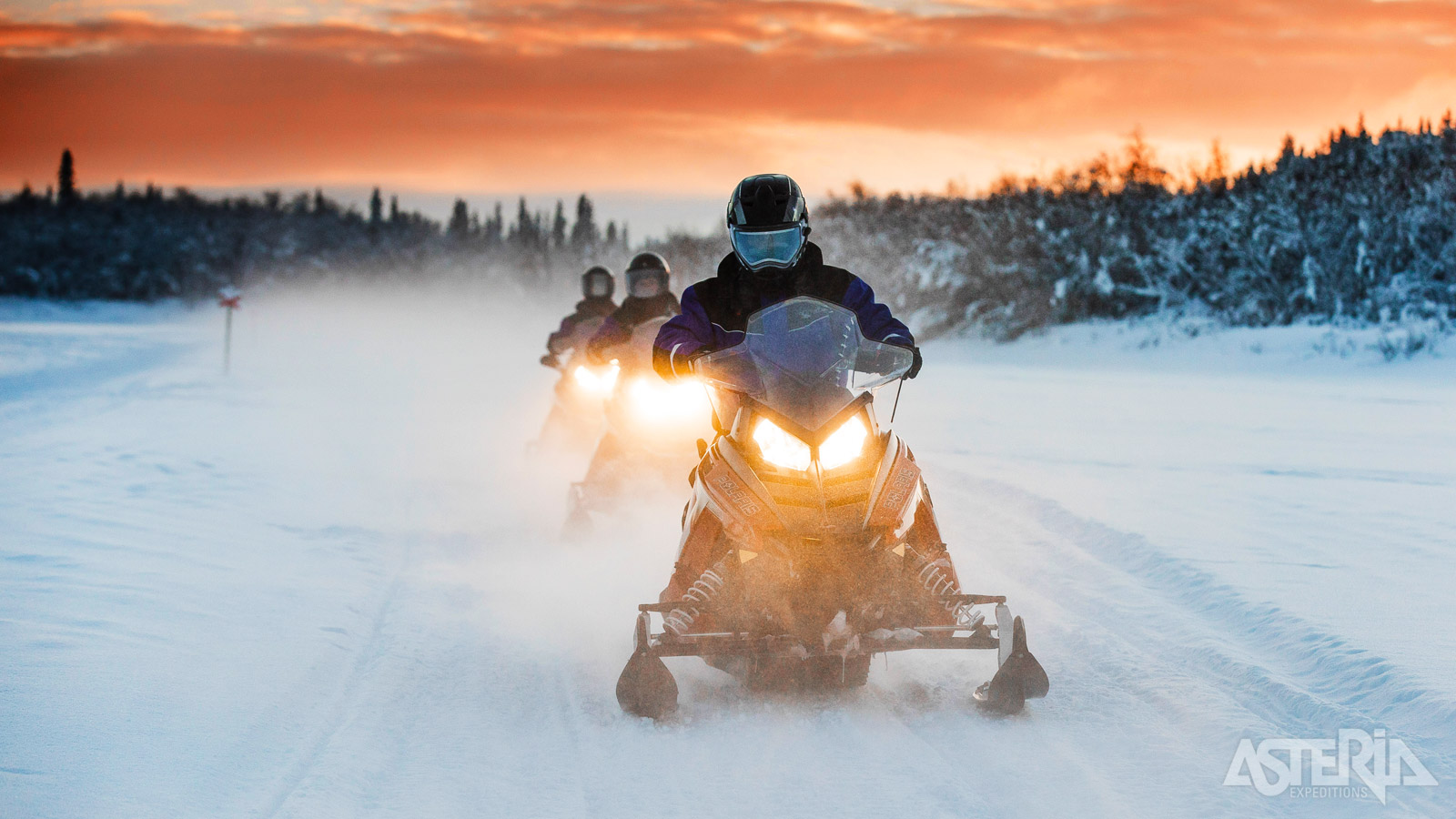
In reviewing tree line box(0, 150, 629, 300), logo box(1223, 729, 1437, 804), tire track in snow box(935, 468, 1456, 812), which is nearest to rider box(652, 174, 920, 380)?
tire track in snow box(935, 468, 1456, 812)

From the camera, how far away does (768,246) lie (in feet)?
15.8

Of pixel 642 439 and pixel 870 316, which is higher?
pixel 870 316

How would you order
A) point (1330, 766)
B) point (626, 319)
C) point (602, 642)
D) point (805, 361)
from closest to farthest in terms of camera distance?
point (1330, 766), point (805, 361), point (602, 642), point (626, 319)

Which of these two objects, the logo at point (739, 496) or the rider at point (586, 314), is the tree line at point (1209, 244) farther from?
the logo at point (739, 496)

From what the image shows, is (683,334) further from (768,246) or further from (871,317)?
(871,317)

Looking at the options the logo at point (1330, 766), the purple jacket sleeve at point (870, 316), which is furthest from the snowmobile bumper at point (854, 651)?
the purple jacket sleeve at point (870, 316)

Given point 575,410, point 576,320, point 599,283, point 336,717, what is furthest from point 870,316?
point 599,283

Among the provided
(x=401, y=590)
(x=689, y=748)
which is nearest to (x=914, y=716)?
(x=689, y=748)

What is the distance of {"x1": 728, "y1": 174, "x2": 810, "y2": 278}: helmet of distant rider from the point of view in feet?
15.6

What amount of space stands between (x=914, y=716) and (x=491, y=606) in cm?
261

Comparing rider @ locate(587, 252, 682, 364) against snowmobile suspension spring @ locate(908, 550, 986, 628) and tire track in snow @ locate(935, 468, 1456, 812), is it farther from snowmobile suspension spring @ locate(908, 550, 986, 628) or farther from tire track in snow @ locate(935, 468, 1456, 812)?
snowmobile suspension spring @ locate(908, 550, 986, 628)

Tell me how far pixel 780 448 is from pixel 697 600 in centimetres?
68

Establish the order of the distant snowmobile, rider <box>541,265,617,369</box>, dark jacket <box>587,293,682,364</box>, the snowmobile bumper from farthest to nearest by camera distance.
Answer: rider <box>541,265,617,369</box> < the distant snowmobile < dark jacket <box>587,293,682,364</box> < the snowmobile bumper

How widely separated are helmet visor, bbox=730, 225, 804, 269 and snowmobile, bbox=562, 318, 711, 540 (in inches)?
121
